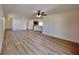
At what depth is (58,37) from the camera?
6438 millimetres

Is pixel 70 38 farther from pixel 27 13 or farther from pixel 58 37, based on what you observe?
pixel 27 13

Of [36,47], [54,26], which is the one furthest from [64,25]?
[36,47]

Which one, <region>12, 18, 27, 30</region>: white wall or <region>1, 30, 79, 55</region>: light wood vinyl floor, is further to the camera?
<region>12, 18, 27, 30</region>: white wall

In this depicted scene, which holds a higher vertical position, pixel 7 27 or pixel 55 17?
pixel 55 17

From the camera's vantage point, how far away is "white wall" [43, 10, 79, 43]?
17.1 feet

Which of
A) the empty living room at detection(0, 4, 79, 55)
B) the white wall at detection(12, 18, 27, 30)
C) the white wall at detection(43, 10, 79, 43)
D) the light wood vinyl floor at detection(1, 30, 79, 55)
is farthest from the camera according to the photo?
the white wall at detection(43, 10, 79, 43)

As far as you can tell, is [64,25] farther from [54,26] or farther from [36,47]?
[36,47]

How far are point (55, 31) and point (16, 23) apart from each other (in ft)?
8.22

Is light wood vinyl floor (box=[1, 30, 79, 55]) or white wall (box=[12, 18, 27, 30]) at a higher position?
white wall (box=[12, 18, 27, 30])

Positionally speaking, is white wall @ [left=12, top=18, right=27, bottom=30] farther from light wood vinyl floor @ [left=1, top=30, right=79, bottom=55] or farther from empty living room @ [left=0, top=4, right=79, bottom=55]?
light wood vinyl floor @ [left=1, top=30, right=79, bottom=55]

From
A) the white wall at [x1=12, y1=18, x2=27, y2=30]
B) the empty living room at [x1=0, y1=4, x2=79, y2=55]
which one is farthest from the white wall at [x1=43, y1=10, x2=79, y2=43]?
the white wall at [x1=12, y1=18, x2=27, y2=30]

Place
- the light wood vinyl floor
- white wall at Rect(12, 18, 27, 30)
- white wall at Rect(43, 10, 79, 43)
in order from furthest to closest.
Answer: white wall at Rect(43, 10, 79, 43) < white wall at Rect(12, 18, 27, 30) < the light wood vinyl floor
